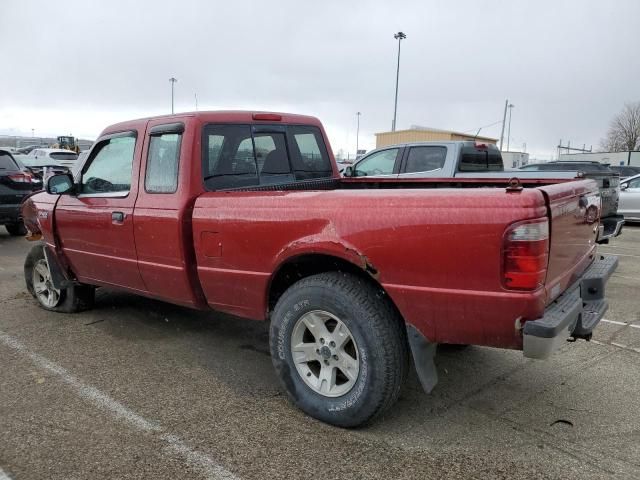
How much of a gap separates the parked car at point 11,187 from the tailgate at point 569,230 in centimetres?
977

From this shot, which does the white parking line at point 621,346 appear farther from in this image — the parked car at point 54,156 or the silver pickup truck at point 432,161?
the parked car at point 54,156

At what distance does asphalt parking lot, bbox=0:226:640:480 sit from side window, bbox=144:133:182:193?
1.34 meters

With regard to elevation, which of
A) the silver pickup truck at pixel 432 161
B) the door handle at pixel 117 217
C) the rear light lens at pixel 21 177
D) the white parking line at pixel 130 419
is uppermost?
the silver pickup truck at pixel 432 161

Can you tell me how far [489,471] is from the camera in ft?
8.71

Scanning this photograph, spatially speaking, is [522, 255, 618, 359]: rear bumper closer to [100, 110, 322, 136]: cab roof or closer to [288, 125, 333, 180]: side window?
[288, 125, 333, 180]: side window

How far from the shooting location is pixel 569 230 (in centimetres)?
298

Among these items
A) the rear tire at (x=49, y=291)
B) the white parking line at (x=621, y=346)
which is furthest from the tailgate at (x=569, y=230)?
the rear tire at (x=49, y=291)

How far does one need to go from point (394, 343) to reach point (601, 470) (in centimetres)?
118

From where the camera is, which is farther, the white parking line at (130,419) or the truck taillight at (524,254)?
the white parking line at (130,419)

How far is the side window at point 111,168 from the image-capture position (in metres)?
4.27

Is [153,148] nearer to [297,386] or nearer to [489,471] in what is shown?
[297,386]

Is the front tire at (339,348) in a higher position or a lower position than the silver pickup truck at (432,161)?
lower

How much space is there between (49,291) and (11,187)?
5625 millimetres

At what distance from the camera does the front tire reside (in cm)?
287
